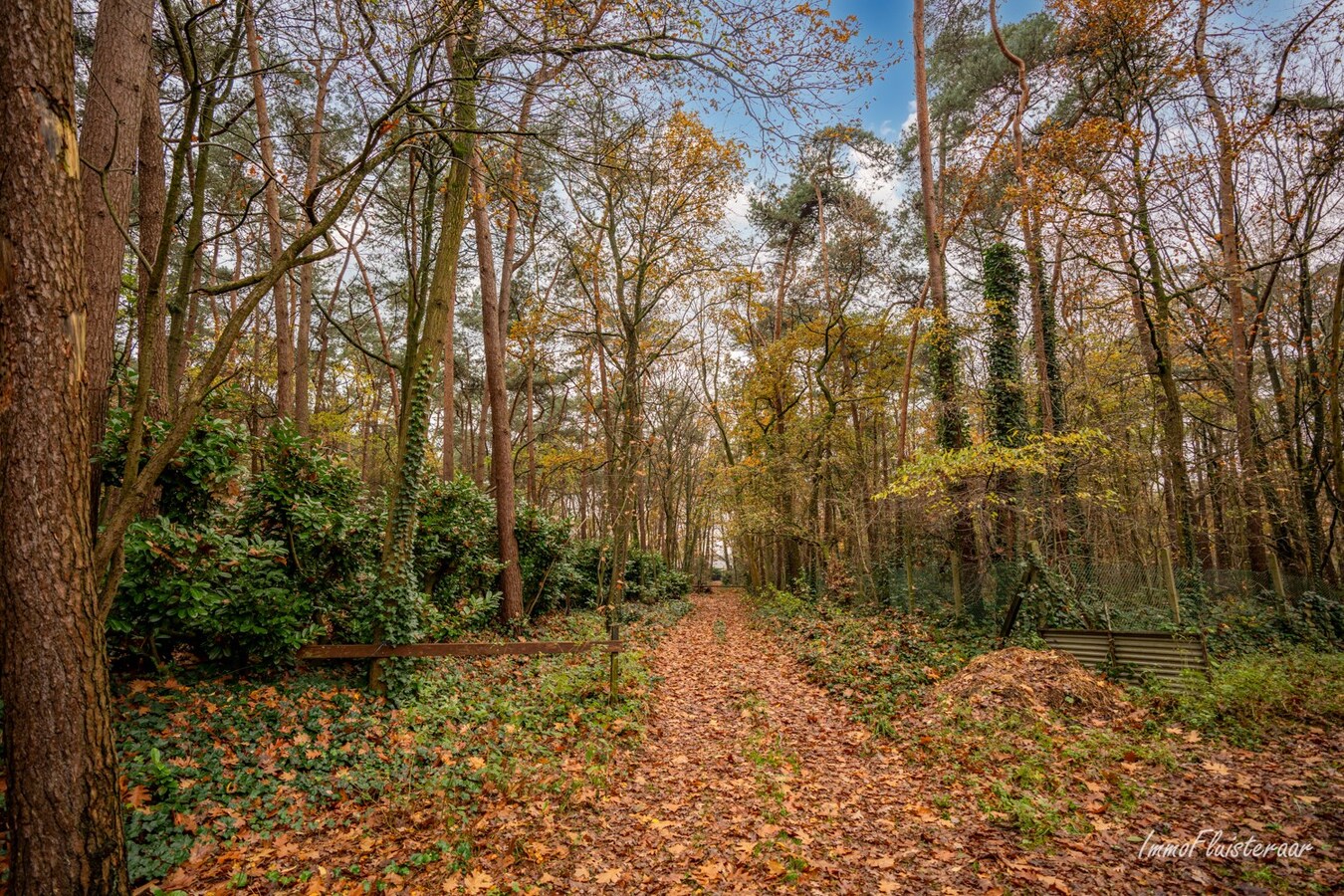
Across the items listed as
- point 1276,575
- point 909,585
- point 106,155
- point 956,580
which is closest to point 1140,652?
point 956,580

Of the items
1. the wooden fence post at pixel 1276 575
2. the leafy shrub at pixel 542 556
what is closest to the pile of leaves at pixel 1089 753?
the wooden fence post at pixel 1276 575

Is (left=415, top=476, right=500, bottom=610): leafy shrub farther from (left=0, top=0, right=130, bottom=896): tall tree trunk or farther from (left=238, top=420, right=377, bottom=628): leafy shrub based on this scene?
(left=0, top=0, right=130, bottom=896): tall tree trunk

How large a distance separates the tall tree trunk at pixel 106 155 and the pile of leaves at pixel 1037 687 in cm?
889

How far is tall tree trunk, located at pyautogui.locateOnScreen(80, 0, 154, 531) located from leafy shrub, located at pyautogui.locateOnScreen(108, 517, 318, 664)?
2.00 ft

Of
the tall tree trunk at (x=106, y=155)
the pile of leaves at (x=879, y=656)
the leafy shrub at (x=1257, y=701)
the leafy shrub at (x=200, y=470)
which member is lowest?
the pile of leaves at (x=879, y=656)

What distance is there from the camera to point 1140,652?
7035 millimetres

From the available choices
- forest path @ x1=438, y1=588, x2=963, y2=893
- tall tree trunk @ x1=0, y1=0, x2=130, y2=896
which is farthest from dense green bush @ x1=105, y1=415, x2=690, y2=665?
forest path @ x1=438, y1=588, x2=963, y2=893

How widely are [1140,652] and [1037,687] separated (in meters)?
1.84

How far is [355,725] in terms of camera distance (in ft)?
17.6

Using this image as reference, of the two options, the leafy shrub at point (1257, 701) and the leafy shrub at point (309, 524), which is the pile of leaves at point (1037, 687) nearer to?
the leafy shrub at point (1257, 701)

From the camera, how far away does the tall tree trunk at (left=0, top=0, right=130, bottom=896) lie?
2.67 meters

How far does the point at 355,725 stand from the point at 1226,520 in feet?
59.1

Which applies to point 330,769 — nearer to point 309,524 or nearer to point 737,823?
point 309,524

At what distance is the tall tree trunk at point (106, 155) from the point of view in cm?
464
